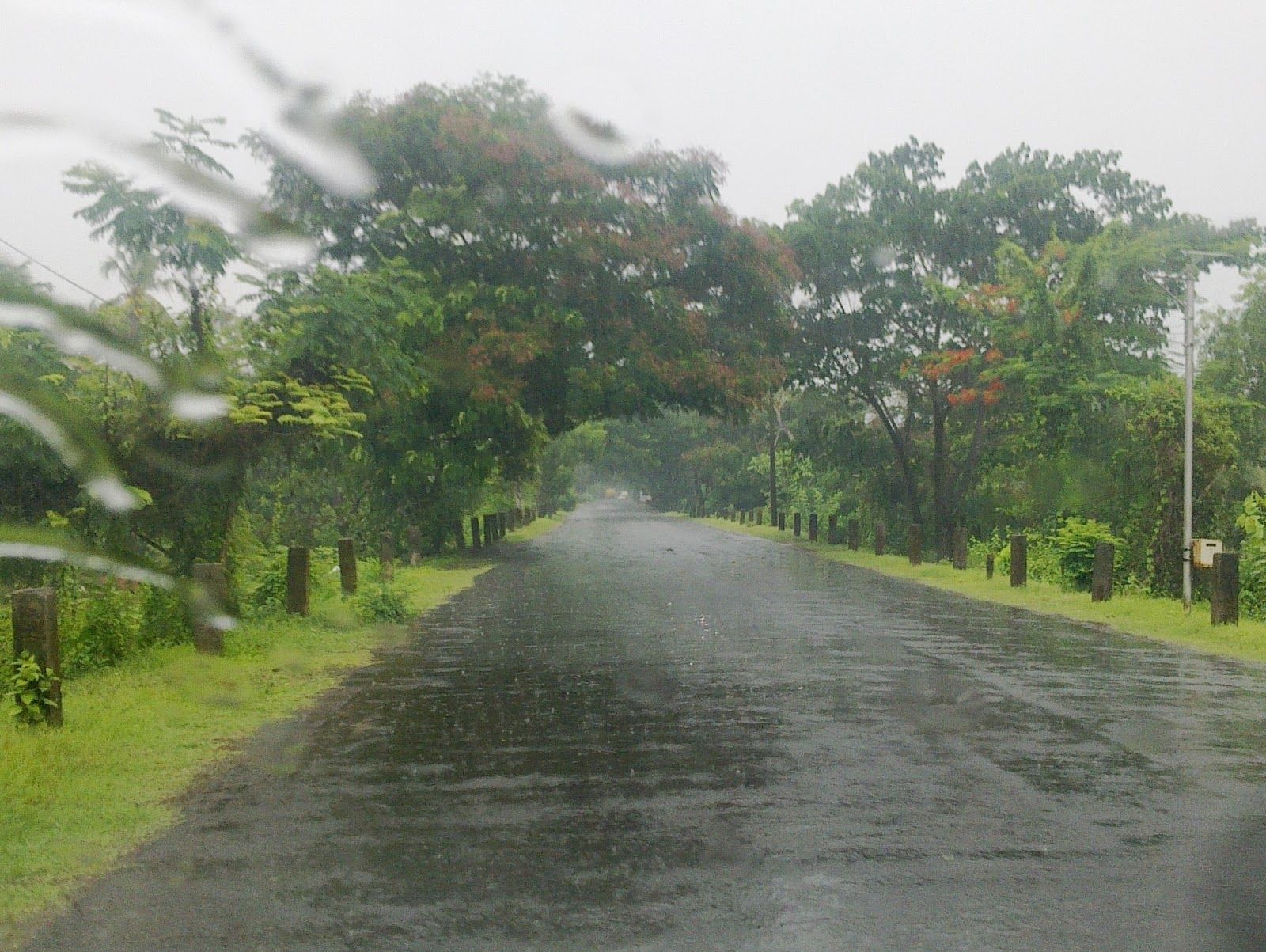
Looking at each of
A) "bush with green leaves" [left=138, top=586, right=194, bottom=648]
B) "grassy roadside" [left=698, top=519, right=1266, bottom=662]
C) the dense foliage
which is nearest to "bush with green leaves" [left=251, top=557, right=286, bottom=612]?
the dense foliage

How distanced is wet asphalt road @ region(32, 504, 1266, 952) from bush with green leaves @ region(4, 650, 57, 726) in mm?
1418

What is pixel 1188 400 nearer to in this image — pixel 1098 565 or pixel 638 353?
pixel 1098 565

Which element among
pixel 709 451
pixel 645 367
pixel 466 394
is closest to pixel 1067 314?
pixel 645 367

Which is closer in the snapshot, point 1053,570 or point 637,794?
point 637,794

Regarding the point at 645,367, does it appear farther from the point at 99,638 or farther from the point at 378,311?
the point at 99,638

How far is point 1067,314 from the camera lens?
2869cm

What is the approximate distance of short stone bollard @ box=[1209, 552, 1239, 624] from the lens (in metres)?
15.2

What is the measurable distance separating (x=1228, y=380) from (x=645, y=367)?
645 inches

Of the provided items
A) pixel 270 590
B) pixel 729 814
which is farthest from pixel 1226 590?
pixel 270 590

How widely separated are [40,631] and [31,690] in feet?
1.35

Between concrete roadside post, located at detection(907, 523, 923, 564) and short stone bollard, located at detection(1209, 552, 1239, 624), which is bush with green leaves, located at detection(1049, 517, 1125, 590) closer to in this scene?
short stone bollard, located at detection(1209, 552, 1239, 624)

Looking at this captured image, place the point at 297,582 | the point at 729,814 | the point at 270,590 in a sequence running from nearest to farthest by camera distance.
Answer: the point at 729,814 → the point at 297,582 → the point at 270,590

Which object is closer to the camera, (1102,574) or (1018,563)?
(1102,574)

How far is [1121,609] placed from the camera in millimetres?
17547
